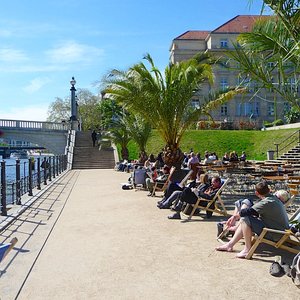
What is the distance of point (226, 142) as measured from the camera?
4406 cm

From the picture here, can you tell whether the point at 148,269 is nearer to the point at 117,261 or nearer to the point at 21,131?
the point at 117,261

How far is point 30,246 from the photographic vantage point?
7.00 metres

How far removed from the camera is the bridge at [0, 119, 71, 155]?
Result: 168 ft

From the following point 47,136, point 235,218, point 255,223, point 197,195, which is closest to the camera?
point 255,223

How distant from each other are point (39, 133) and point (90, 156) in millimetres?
14002

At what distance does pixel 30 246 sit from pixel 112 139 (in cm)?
3054

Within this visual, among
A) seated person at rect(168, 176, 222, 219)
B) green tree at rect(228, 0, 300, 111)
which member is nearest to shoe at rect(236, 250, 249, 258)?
green tree at rect(228, 0, 300, 111)

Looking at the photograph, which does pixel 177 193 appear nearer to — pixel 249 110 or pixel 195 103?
pixel 195 103

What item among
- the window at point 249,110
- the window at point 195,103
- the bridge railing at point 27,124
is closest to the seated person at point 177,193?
the window at point 195,103

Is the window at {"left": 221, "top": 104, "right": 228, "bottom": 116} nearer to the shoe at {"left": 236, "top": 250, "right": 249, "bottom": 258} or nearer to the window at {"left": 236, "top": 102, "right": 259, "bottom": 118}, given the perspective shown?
the window at {"left": 236, "top": 102, "right": 259, "bottom": 118}

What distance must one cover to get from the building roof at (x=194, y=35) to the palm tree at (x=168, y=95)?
63020 millimetres

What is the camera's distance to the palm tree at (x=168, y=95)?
51.1 feet

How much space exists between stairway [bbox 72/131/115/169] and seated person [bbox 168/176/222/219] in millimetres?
27447

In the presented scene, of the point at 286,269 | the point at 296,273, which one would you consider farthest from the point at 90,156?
the point at 296,273
